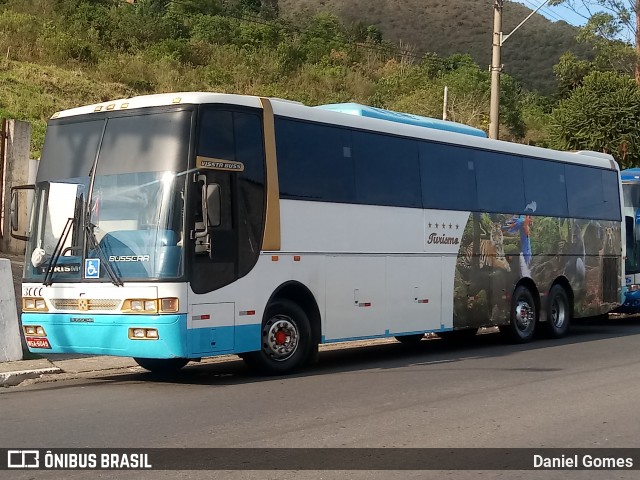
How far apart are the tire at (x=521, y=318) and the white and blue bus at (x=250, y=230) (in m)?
0.77

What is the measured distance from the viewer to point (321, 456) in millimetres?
7711

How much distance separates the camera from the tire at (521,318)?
18.1m

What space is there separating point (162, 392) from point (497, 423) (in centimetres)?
410

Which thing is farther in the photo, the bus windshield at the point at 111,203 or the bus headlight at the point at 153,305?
the bus windshield at the point at 111,203

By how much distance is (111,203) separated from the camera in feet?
38.9

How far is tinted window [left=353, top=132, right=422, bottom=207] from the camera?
14.5m

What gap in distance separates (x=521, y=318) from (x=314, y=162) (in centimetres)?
677

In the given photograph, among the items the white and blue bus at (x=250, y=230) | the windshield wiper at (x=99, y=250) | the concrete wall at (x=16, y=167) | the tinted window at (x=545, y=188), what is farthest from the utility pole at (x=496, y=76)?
the windshield wiper at (x=99, y=250)

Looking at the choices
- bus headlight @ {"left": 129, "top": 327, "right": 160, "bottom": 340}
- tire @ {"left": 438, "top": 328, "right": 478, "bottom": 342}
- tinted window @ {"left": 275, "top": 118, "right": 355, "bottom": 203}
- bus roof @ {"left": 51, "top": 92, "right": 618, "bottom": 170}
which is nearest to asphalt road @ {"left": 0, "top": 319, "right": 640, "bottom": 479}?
bus headlight @ {"left": 129, "top": 327, "right": 160, "bottom": 340}

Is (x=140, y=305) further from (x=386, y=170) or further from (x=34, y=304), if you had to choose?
(x=386, y=170)

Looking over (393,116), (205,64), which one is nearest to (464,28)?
(205,64)

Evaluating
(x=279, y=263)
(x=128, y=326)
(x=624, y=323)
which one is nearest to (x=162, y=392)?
(x=128, y=326)

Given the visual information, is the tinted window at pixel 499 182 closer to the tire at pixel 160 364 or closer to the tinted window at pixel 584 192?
the tinted window at pixel 584 192

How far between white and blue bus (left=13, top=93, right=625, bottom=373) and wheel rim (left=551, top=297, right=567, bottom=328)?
2.57 meters
